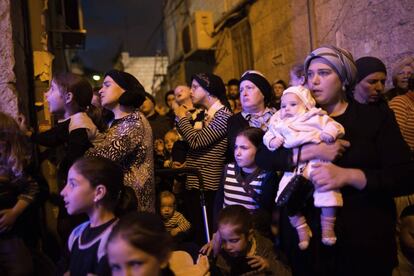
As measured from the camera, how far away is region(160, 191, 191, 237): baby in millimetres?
4352

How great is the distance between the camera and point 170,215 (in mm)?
4422

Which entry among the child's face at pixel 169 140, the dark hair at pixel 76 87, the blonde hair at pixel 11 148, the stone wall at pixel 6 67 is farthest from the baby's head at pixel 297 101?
the child's face at pixel 169 140

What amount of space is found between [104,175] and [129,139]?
591 millimetres

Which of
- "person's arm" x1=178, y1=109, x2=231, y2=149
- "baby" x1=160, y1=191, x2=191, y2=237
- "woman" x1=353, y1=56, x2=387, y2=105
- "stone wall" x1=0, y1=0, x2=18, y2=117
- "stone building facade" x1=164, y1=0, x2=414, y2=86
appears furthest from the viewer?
"stone building facade" x1=164, y1=0, x2=414, y2=86

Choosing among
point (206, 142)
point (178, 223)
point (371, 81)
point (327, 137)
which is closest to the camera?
point (327, 137)

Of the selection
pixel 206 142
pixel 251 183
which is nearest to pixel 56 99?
pixel 206 142

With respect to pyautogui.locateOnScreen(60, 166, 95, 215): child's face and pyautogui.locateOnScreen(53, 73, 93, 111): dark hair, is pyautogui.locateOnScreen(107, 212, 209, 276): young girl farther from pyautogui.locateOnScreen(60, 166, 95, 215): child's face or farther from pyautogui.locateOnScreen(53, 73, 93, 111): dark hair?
pyautogui.locateOnScreen(53, 73, 93, 111): dark hair

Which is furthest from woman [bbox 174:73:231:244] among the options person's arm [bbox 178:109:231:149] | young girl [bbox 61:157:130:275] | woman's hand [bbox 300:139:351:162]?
woman's hand [bbox 300:139:351:162]

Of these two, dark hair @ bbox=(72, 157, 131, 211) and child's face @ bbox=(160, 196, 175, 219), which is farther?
child's face @ bbox=(160, 196, 175, 219)

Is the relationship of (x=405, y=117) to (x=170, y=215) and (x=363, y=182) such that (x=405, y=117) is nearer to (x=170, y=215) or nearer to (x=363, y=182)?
(x=363, y=182)

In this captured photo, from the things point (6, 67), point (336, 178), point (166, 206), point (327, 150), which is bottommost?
point (166, 206)

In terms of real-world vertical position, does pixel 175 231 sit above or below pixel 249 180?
below

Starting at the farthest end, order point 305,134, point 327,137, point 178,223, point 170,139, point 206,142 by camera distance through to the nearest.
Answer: point 170,139
point 178,223
point 206,142
point 305,134
point 327,137

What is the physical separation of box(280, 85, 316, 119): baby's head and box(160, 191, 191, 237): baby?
223 cm
